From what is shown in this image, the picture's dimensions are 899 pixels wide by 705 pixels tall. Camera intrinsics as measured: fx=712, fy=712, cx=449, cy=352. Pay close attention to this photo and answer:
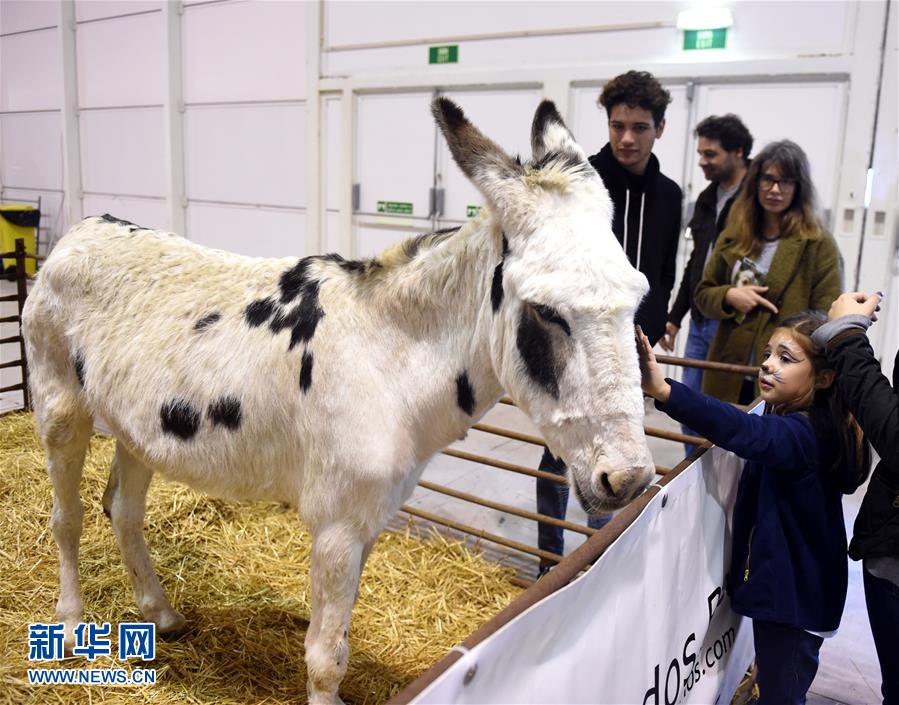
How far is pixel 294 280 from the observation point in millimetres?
2062

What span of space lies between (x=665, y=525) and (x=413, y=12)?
744 cm

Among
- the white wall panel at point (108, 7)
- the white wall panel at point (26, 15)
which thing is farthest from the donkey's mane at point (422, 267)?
the white wall panel at point (26, 15)

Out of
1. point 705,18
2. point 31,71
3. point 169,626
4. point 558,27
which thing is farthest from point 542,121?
point 31,71

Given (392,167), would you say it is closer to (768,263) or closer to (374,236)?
(374,236)

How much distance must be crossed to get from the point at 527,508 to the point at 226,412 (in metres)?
2.79

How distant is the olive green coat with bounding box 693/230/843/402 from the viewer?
3.05 metres

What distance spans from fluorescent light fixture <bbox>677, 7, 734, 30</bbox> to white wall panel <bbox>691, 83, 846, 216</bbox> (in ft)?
1.61

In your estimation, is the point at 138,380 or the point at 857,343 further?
the point at 138,380

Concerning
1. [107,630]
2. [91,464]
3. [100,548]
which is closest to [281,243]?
[91,464]

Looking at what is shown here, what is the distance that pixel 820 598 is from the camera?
1967mm

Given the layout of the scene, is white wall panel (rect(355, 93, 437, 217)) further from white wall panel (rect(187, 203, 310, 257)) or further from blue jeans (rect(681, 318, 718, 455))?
blue jeans (rect(681, 318, 718, 455))

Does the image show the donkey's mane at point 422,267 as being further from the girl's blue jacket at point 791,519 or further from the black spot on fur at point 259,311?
the girl's blue jacket at point 791,519

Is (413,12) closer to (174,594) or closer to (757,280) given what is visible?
(757,280)

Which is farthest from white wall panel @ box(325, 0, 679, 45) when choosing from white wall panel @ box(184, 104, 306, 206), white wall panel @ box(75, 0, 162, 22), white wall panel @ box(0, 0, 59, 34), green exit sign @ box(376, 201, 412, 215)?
white wall panel @ box(0, 0, 59, 34)
